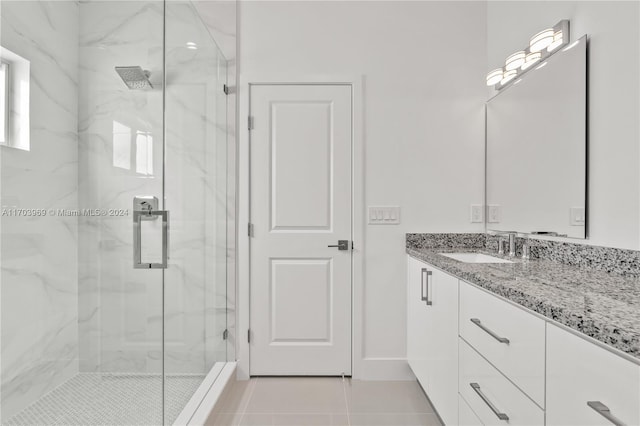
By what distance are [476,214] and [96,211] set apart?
7.20 feet

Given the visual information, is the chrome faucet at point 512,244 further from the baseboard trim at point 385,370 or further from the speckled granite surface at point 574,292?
the baseboard trim at point 385,370

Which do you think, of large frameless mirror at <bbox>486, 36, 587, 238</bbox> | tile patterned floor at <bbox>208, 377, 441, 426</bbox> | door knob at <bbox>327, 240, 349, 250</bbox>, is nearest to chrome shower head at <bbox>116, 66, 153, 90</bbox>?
door knob at <bbox>327, 240, 349, 250</bbox>

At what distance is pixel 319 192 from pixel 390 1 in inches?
54.0

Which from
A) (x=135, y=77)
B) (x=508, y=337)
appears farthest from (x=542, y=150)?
(x=135, y=77)

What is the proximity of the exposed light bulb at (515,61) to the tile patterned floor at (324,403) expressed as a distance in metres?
2.04

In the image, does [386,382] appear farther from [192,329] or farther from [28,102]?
[28,102]

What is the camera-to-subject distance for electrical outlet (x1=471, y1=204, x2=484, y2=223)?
247 centimetres

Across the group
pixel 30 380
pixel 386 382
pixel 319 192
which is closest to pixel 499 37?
pixel 319 192

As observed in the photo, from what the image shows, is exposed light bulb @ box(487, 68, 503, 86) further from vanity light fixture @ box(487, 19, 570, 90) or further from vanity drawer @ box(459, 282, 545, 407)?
vanity drawer @ box(459, 282, 545, 407)

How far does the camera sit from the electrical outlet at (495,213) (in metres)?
2.32

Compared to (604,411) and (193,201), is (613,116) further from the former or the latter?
(193,201)

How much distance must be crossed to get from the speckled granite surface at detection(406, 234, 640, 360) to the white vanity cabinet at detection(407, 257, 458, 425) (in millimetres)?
144

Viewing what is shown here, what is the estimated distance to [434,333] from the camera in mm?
1903

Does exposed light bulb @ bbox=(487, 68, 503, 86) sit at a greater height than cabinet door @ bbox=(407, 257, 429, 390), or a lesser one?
greater
